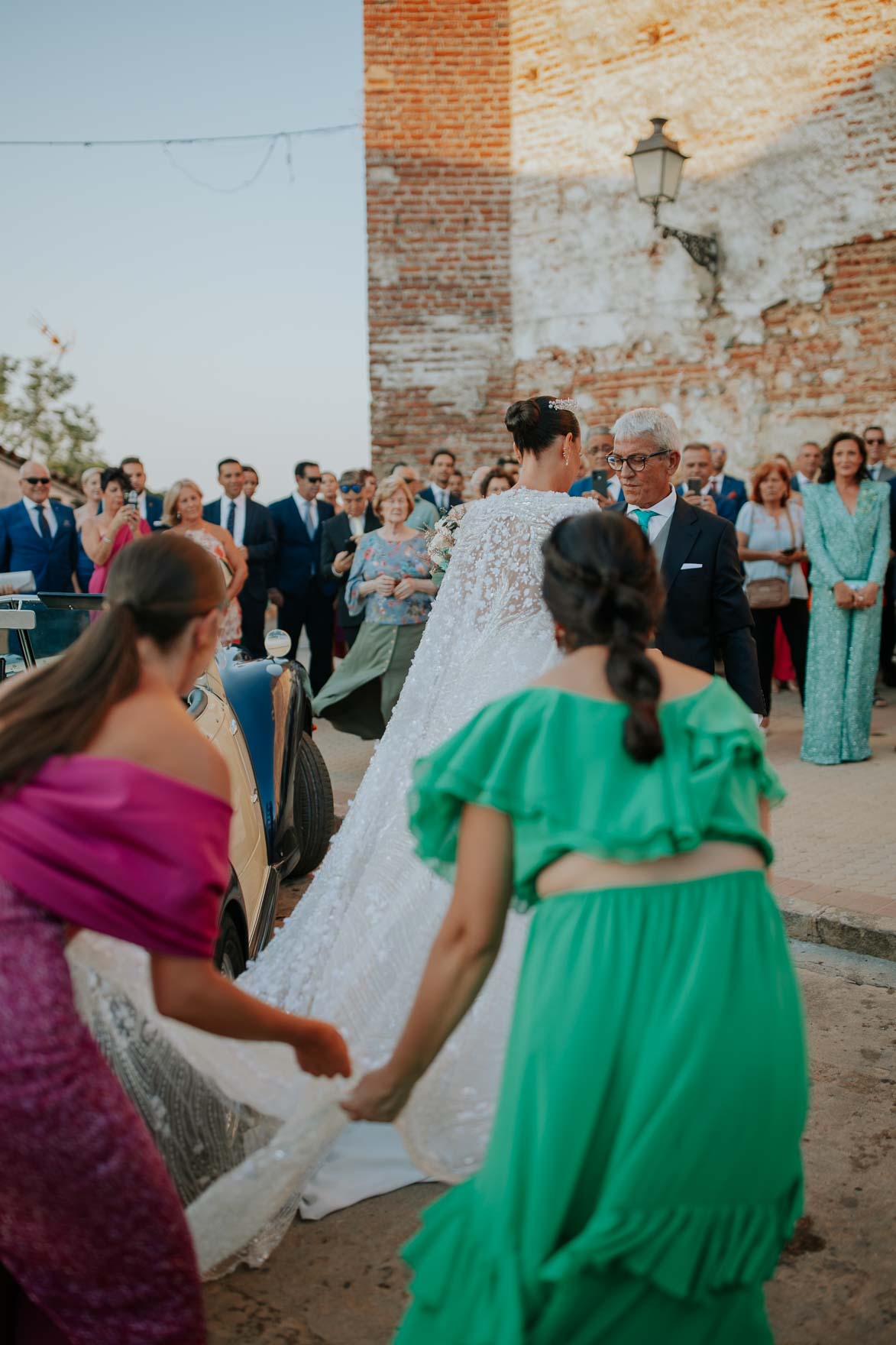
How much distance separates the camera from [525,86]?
13867 millimetres

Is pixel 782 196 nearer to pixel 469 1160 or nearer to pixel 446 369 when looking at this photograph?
pixel 446 369

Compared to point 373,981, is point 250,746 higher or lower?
higher

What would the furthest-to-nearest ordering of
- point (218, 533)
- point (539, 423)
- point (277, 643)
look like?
point (218, 533) < point (277, 643) < point (539, 423)

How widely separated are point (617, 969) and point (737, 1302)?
59 centimetres

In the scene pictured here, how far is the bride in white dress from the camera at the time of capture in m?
2.46

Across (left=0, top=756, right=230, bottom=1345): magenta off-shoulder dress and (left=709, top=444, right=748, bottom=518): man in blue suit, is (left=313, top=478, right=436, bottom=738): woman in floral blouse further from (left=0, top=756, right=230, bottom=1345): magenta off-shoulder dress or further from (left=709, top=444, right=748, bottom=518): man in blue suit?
(left=0, top=756, right=230, bottom=1345): magenta off-shoulder dress

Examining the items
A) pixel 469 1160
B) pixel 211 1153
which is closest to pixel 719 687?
pixel 469 1160

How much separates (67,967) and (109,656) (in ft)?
1.67

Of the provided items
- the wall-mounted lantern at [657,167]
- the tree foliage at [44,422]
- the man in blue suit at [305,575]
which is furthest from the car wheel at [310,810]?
the tree foliage at [44,422]

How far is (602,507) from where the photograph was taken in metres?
7.36

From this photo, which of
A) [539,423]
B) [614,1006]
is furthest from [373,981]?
[539,423]

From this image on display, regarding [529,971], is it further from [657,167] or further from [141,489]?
[657,167]

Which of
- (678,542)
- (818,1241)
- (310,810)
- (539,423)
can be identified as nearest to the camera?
(818,1241)

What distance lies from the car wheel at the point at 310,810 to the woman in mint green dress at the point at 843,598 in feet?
12.7
